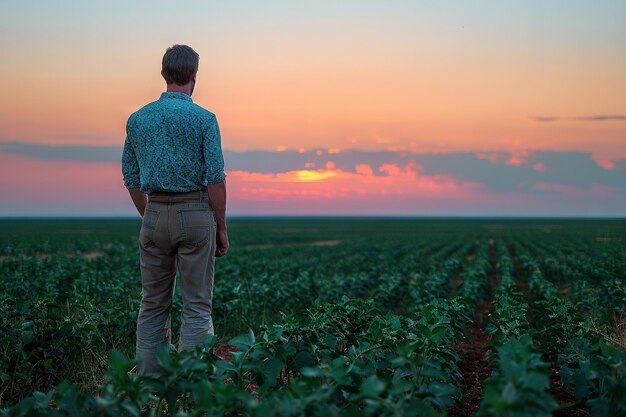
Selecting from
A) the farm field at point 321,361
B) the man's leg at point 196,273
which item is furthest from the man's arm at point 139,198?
the farm field at point 321,361

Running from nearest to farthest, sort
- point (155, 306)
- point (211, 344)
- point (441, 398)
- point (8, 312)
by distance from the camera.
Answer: point (441, 398), point (211, 344), point (155, 306), point (8, 312)

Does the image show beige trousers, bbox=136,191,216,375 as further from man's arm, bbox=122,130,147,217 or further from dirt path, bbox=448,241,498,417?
dirt path, bbox=448,241,498,417

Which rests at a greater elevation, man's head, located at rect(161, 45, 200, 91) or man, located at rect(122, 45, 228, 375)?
man's head, located at rect(161, 45, 200, 91)

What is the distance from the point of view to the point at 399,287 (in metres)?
11.3

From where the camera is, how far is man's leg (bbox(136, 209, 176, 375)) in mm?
4270

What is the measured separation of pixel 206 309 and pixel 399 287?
741 centimetres

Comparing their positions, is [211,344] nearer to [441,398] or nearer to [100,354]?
[441,398]

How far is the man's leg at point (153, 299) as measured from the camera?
4.27 meters

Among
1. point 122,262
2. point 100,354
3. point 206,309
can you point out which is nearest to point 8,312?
point 100,354

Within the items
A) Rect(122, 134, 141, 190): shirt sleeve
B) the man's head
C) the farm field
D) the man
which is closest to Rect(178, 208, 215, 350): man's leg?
A: the man

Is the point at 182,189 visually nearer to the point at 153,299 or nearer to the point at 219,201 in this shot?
the point at 219,201

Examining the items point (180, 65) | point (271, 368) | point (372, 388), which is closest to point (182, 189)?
point (180, 65)

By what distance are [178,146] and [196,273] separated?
877mm

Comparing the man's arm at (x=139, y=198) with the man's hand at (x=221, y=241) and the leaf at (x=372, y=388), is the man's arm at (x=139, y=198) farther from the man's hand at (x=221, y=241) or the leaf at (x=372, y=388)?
the leaf at (x=372, y=388)
